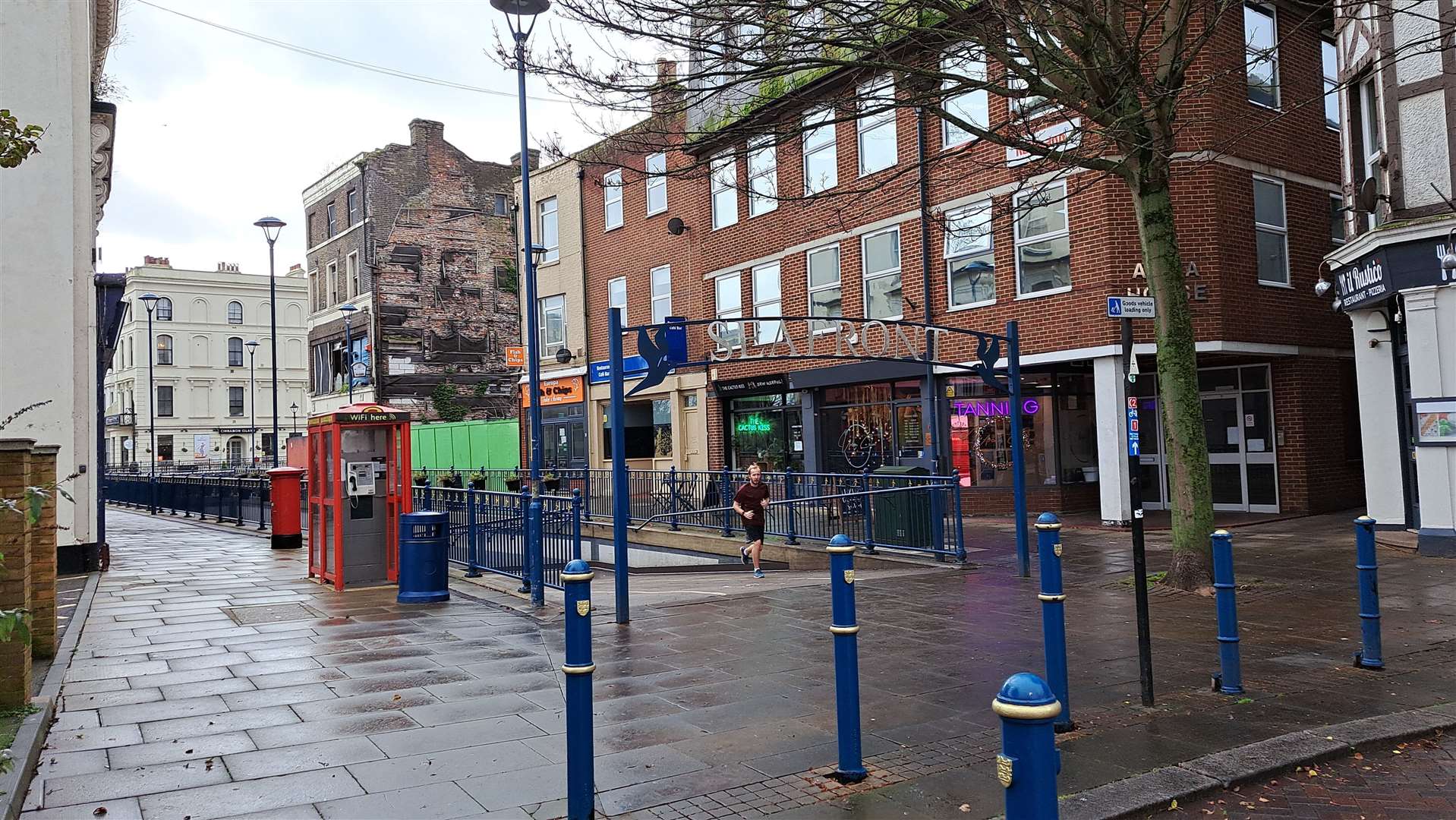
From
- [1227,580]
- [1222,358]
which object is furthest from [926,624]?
[1222,358]

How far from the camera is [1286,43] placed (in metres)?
19.5

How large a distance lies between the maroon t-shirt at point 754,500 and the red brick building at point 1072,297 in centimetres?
414

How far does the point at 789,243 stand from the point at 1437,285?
13.9 meters

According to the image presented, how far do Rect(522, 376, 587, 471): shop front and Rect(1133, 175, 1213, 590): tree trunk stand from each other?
23.4 meters

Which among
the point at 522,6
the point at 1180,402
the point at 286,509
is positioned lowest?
the point at 286,509

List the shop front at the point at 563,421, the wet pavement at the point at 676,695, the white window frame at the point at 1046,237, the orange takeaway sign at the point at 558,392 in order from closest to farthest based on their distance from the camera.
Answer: the wet pavement at the point at 676,695 → the white window frame at the point at 1046,237 → the shop front at the point at 563,421 → the orange takeaway sign at the point at 558,392

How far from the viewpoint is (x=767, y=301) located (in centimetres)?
2525

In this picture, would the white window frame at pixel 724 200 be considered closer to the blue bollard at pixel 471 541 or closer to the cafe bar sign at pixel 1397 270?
the blue bollard at pixel 471 541

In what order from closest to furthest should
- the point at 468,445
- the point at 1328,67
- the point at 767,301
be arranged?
the point at 1328,67 → the point at 767,301 → the point at 468,445

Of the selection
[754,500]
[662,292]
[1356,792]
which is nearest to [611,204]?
[662,292]

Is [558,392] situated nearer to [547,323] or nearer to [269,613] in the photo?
Answer: [547,323]

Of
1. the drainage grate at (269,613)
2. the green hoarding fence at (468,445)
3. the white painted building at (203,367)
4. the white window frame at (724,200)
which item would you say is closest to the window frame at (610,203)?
the white window frame at (724,200)

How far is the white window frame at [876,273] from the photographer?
21.8m

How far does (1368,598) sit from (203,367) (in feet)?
259
